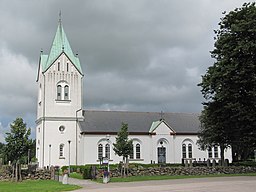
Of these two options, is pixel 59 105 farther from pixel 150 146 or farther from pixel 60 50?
pixel 150 146

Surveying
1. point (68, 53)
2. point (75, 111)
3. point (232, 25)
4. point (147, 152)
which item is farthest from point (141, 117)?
point (232, 25)

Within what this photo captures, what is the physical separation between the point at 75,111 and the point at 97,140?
6.23 m

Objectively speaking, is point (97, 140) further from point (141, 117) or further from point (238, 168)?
point (238, 168)

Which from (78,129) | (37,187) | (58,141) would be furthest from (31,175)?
(78,129)

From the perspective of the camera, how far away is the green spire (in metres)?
61.0

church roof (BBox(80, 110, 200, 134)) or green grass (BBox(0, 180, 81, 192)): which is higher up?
church roof (BBox(80, 110, 200, 134))

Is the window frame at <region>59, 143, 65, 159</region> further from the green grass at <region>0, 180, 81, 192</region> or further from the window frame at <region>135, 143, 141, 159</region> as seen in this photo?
the green grass at <region>0, 180, 81, 192</region>

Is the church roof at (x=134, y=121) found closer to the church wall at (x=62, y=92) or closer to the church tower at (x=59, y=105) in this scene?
the church tower at (x=59, y=105)

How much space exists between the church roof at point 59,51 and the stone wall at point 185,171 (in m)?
30.3

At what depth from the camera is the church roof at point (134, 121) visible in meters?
60.3

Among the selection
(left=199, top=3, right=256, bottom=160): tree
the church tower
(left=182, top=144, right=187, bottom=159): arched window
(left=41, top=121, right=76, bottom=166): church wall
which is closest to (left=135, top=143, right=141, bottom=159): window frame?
(left=182, top=144, right=187, bottom=159): arched window

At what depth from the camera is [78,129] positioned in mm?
60219

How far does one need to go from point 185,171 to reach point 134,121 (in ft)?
90.3

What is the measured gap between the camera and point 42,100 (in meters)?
60.4
